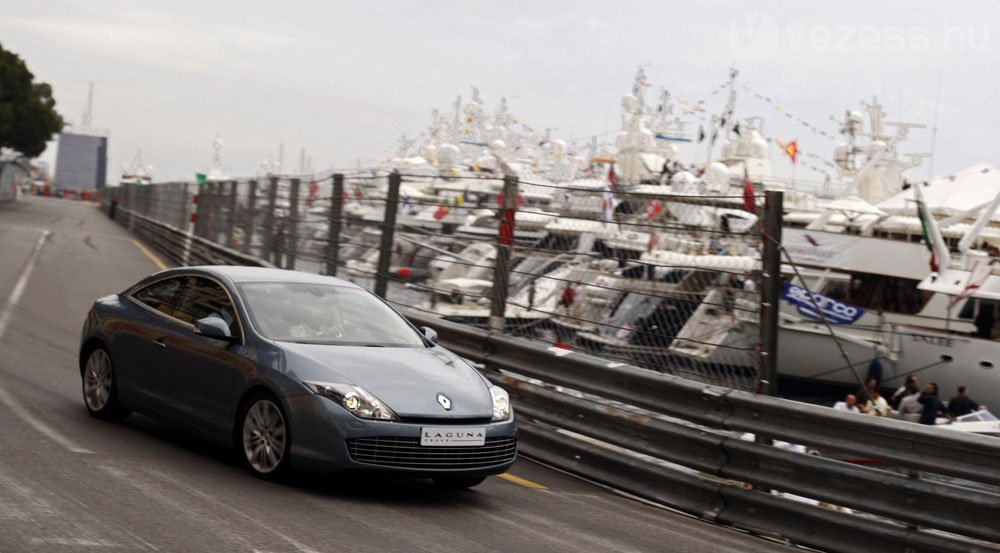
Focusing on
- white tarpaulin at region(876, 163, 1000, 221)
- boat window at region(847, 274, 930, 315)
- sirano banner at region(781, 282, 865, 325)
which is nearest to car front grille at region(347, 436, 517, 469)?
sirano banner at region(781, 282, 865, 325)

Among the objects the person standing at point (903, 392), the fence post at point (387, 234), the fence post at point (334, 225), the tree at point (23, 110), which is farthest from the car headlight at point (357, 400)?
the tree at point (23, 110)

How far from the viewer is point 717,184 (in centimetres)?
4159

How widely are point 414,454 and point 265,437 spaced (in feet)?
3.32

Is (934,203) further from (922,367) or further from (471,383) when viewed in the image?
(471,383)

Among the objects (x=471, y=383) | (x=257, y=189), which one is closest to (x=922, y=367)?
(x=257, y=189)

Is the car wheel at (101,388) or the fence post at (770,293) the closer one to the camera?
the fence post at (770,293)

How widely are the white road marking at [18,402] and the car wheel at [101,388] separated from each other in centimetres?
47

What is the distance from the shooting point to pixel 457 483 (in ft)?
25.4

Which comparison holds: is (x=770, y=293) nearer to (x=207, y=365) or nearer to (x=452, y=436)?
(x=452, y=436)

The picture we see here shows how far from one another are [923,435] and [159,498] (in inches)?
175

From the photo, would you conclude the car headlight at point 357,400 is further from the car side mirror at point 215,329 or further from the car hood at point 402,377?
the car side mirror at point 215,329

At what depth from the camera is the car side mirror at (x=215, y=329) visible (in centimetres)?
762

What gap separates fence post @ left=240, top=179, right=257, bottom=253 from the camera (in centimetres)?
2106

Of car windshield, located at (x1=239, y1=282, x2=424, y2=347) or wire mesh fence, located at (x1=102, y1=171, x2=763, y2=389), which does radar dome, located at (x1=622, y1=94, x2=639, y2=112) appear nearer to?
wire mesh fence, located at (x1=102, y1=171, x2=763, y2=389)
